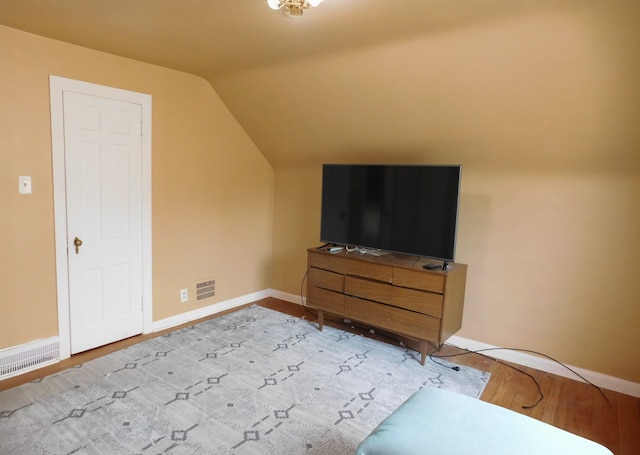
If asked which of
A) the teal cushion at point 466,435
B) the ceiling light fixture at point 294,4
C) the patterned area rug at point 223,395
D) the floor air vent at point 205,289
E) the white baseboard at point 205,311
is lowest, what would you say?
the patterned area rug at point 223,395

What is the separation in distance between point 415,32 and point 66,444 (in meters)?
2.94

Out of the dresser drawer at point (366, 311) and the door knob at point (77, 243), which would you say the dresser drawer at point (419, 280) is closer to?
the dresser drawer at point (366, 311)

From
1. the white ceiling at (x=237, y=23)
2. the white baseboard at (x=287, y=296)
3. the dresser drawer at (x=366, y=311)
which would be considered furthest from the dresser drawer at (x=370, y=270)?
the white ceiling at (x=237, y=23)

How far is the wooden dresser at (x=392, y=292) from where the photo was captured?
117 inches

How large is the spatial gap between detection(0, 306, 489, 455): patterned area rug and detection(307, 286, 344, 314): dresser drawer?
261 mm

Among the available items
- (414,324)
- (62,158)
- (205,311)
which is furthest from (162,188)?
(414,324)

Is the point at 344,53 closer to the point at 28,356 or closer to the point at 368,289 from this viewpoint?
the point at 368,289

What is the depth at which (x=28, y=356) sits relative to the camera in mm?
2795

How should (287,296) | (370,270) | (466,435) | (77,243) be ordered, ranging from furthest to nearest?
(287,296)
(370,270)
(77,243)
(466,435)

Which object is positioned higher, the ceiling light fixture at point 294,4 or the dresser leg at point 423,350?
the ceiling light fixture at point 294,4

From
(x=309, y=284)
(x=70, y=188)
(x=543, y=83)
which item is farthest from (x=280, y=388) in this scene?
(x=543, y=83)

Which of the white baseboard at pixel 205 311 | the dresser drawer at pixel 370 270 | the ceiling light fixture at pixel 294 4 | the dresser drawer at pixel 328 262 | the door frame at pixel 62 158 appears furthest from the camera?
the white baseboard at pixel 205 311

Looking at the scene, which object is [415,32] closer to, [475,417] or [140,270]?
[475,417]

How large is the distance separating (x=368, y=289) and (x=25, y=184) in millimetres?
2609
